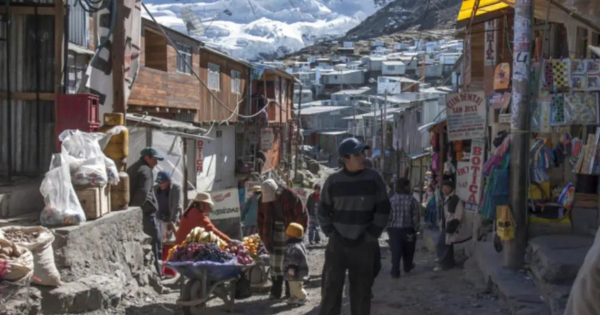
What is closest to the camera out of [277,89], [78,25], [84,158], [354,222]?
[354,222]

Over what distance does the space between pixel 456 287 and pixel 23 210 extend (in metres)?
5.96

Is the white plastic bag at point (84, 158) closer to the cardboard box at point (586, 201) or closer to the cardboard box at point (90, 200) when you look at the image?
the cardboard box at point (90, 200)

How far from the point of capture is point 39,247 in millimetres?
6914

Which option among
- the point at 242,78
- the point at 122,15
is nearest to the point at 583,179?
the point at 122,15

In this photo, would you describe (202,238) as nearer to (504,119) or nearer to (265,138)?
(504,119)

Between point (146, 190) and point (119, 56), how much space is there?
195 centimetres

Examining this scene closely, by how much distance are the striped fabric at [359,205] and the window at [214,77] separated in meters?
19.3

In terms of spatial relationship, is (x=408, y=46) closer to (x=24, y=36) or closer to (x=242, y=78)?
(x=242, y=78)

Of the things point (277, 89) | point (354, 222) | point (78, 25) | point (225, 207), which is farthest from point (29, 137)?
point (277, 89)

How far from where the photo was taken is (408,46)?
105 metres

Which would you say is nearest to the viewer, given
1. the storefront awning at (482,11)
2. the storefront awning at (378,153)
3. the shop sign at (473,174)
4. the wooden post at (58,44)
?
the wooden post at (58,44)

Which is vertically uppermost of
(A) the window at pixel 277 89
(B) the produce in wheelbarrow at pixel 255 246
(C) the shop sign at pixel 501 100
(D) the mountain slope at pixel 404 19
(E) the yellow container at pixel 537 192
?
(D) the mountain slope at pixel 404 19

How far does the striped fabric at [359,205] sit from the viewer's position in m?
7.09

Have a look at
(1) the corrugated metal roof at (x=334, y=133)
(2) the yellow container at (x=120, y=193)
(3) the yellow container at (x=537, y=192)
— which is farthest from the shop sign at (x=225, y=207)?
(1) the corrugated metal roof at (x=334, y=133)
